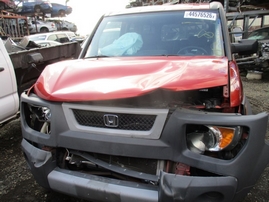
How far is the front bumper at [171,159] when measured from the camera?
174cm

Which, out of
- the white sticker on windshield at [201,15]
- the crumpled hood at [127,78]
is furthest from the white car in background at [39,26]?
the crumpled hood at [127,78]

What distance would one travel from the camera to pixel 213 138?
186 centimetres

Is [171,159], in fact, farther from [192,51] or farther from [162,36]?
[162,36]

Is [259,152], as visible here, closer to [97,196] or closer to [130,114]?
[130,114]

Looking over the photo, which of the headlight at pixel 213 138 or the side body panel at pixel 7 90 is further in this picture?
the side body panel at pixel 7 90

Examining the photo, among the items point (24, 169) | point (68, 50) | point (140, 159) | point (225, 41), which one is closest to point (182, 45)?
point (225, 41)

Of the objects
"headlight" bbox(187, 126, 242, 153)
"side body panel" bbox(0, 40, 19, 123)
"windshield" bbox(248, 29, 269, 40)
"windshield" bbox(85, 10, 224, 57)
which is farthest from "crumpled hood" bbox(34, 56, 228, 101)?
"windshield" bbox(248, 29, 269, 40)

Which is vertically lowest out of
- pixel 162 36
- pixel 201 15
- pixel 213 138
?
pixel 213 138

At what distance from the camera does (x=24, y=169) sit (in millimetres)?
3326

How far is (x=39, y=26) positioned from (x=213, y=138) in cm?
2404

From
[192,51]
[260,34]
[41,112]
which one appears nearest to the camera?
[41,112]

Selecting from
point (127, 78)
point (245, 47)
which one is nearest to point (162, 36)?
point (245, 47)

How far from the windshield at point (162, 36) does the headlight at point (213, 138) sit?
113cm

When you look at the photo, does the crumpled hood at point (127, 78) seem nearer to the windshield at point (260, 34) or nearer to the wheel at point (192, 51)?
the wheel at point (192, 51)
